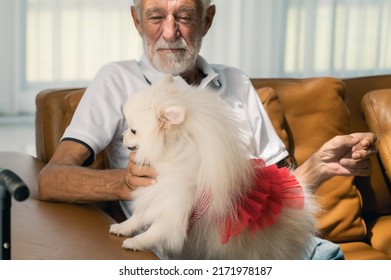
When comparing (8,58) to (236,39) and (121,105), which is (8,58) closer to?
(236,39)

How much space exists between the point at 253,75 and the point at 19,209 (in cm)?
337

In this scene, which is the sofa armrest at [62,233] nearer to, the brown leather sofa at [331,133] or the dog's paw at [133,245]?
the dog's paw at [133,245]

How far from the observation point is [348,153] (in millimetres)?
1853

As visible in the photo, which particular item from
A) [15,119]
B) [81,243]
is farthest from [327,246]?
[15,119]

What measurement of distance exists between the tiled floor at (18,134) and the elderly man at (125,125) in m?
1.85

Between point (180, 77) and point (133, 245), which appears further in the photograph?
point (180, 77)

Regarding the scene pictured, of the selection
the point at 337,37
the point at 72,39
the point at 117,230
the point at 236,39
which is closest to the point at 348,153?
the point at 117,230

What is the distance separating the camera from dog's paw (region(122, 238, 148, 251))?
1.47 meters

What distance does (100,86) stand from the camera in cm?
192

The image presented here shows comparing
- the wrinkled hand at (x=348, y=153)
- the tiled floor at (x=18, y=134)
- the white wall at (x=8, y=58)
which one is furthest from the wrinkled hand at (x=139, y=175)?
the white wall at (x=8, y=58)

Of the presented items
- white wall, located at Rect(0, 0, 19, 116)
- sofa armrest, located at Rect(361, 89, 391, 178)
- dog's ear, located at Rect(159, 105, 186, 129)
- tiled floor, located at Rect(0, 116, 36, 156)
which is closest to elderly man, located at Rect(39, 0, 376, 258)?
dog's ear, located at Rect(159, 105, 186, 129)

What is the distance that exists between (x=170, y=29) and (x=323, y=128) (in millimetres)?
618

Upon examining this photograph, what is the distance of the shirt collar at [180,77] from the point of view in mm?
1972

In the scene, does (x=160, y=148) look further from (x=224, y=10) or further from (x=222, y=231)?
(x=224, y=10)
